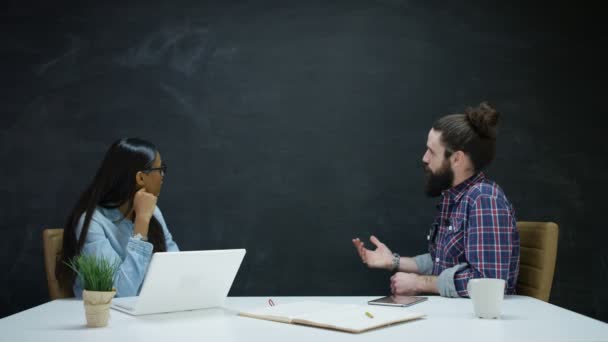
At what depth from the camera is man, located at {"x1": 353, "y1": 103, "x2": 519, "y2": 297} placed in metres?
2.19

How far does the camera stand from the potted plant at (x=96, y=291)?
1.52m

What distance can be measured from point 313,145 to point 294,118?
0.17 meters

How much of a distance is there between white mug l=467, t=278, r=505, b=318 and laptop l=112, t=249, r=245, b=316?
63 centimetres

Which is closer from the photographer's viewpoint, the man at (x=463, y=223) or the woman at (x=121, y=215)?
the man at (x=463, y=223)

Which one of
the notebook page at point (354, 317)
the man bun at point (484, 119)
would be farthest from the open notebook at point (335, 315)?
the man bun at point (484, 119)

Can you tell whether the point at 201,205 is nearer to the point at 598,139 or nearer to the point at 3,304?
the point at 3,304

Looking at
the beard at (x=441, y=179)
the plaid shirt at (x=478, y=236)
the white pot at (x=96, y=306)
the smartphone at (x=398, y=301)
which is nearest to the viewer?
the white pot at (x=96, y=306)

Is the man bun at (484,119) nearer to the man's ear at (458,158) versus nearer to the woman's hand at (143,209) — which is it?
the man's ear at (458,158)

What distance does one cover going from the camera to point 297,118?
3.29 metres

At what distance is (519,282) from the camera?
247 centimetres

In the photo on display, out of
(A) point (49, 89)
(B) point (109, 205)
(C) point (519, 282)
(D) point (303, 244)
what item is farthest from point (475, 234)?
(A) point (49, 89)

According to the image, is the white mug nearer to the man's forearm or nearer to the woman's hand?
→ the man's forearm

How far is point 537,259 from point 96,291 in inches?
62.4

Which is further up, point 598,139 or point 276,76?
point 276,76
